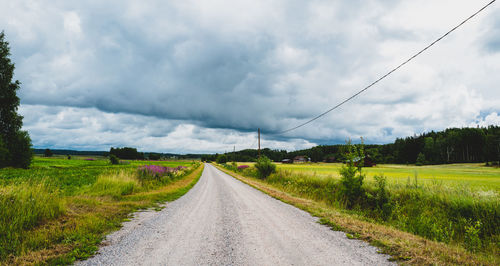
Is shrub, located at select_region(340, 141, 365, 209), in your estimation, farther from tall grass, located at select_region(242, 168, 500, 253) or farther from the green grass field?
the green grass field

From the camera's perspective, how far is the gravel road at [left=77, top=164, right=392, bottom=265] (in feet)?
14.5

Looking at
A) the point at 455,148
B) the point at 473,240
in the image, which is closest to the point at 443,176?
the point at 473,240

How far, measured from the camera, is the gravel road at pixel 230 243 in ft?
14.5

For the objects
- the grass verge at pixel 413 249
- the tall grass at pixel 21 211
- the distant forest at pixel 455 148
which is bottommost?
the grass verge at pixel 413 249

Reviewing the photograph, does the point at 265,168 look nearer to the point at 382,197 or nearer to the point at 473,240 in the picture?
the point at 382,197

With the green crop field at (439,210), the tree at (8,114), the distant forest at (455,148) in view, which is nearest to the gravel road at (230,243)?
the green crop field at (439,210)

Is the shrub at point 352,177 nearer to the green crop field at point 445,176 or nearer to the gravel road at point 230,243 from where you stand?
the green crop field at point 445,176

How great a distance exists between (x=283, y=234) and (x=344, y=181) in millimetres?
7496

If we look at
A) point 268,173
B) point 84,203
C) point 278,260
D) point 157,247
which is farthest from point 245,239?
point 268,173

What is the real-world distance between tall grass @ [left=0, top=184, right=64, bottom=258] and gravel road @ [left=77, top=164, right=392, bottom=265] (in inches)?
74.0

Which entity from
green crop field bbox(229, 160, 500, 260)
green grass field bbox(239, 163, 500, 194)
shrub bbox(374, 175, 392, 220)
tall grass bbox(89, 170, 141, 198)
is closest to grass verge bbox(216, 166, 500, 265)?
green crop field bbox(229, 160, 500, 260)

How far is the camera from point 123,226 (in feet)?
22.5

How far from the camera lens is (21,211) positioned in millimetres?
5941

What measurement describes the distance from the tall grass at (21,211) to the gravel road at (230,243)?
6.17 feet
